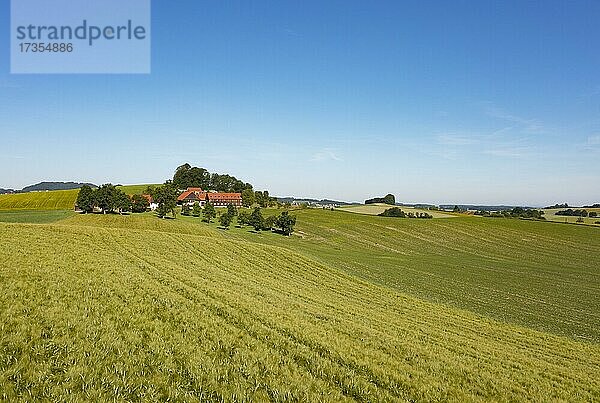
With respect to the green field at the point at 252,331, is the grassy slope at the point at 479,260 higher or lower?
lower

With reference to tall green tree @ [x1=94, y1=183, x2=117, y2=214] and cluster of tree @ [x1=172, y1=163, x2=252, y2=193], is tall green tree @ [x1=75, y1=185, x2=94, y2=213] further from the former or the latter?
cluster of tree @ [x1=172, y1=163, x2=252, y2=193]

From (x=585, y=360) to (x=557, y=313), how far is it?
12.8 meters

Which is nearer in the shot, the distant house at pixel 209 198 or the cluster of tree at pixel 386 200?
the distant house at pixel 209 198

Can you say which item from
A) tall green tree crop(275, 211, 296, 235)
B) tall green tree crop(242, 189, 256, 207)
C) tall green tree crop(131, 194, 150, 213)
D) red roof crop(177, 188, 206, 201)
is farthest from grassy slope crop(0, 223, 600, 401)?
red roof crop(177, 188, 206, 201)

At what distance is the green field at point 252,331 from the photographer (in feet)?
29.4

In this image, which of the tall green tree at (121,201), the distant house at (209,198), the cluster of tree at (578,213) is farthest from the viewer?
the cluster of tree at (578,213)

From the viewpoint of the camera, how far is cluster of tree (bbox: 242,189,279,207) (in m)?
122

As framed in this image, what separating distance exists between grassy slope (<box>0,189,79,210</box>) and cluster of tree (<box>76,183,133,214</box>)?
49.5ft

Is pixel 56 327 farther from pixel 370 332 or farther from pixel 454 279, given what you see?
pixel 454 279

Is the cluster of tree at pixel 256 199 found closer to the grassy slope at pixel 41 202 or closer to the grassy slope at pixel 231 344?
the grassy slope at pixel 41 202

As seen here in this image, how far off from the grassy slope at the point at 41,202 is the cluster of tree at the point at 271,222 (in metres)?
44.0

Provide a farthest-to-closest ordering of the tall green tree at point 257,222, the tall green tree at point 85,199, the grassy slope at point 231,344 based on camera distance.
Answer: the tall green tree at point 85,199
the tall green tree at point 257,222
the grassy slope at point 231,344

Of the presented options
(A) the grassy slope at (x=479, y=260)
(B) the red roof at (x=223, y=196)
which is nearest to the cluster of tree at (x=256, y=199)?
(B) the red roof at (x=223, y=196)

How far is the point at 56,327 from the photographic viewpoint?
10.8m
